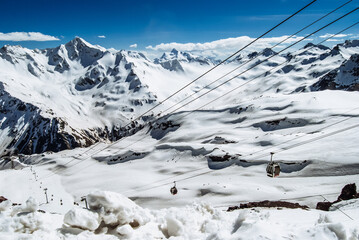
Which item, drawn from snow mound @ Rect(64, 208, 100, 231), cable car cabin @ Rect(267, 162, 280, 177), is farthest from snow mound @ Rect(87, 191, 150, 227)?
cable car cabin @ Rect(267, 162, 280, 177)

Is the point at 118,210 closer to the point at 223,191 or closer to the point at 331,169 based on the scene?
the point at 223,191

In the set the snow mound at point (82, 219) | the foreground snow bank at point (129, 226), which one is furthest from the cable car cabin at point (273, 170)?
the snow mound at point (82, 219)

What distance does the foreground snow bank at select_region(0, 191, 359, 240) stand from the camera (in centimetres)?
788

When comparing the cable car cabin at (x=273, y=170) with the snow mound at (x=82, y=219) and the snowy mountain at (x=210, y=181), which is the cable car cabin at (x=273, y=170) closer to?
the snowy mountain at (x=210, y=181)

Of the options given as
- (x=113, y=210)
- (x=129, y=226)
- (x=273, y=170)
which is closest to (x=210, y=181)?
(x=273, y=170)

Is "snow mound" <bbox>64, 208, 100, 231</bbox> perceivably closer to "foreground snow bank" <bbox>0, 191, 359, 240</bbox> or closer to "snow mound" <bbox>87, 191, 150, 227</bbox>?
"foreground snow bank" <bbox>0, 191, 359, 240</bbox>

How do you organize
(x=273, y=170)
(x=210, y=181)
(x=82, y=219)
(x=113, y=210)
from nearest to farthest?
(x=82, y=219) → (x=113, y=210) → (x=273, y=170) → (x=210, y=181)

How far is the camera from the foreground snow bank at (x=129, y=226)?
7875 mm

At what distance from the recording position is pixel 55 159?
4365 inches

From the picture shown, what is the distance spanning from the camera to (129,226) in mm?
9000

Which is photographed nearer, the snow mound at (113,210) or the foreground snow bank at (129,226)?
the foreground snow bank at (129,226)

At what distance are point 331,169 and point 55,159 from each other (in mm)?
109681

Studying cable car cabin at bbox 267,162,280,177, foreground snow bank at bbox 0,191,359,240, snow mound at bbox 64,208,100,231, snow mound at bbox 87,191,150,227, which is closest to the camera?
foreground snow bank at bbox 0,191,359,240

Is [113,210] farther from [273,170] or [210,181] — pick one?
[210,181]
